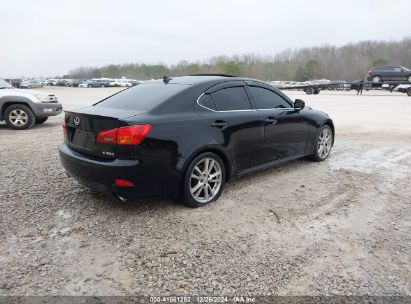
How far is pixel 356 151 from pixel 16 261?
6.45 meters

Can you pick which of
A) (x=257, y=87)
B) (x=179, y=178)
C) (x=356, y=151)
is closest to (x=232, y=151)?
(x=179, y=178)

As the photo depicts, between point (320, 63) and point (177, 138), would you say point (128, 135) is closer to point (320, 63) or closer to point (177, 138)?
point (177, 138)

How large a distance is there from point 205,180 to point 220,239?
3.07 ft

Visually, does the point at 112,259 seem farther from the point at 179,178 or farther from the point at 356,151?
the point at 356,151

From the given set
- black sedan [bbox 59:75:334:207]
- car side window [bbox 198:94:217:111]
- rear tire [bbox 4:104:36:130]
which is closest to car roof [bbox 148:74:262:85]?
black sedan [bbox 59:75:334:207]

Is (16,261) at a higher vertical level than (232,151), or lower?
lower

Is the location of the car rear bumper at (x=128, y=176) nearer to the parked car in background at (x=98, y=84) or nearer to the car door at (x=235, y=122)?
the car door at (x=235, y=122)

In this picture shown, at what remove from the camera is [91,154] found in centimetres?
386

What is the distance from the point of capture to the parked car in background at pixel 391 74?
32188 mm

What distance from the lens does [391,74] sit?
107 ft

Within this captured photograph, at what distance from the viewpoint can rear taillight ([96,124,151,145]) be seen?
141 inches

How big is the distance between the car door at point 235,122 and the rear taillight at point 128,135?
0.84 meters

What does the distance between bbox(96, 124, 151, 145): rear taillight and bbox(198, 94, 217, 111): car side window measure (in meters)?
0.88

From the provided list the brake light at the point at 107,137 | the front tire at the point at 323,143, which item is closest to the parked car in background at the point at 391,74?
the front tire at the point at 323,143
